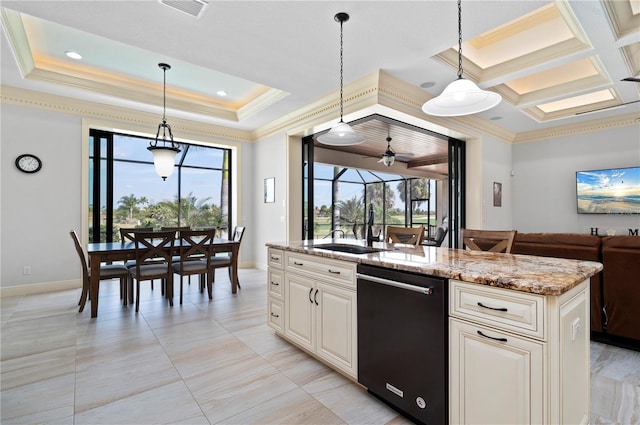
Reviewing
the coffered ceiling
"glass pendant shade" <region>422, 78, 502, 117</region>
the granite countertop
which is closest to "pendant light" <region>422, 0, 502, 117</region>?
"glass pendant shade" <region>422, 78, 502, 117</region>

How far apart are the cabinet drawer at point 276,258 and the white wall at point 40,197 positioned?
142 inches

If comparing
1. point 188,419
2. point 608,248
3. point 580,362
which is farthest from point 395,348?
point 608,248

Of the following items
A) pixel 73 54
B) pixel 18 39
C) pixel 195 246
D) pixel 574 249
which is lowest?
pixel 195 246

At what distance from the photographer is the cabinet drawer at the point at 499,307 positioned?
1.25 metres

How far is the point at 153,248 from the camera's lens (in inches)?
146

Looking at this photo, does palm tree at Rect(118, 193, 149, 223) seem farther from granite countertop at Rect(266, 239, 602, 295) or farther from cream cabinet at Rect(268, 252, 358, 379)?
granite countertop at Rect(266, 239, 602, 295)

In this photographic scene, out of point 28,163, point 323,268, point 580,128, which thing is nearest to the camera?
point 323,268

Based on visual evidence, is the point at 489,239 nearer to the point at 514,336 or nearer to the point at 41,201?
the point at 514,336

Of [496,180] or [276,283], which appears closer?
[276,283]

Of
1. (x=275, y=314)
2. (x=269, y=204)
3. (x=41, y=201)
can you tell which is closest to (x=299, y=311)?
(x=275, y=314)

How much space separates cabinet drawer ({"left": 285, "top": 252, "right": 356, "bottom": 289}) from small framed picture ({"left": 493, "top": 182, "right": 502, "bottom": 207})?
16.5 feet

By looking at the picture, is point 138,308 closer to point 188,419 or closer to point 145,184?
point 188,419

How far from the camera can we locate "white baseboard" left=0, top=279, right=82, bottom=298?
4227 mm

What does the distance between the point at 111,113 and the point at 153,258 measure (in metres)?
2.64
